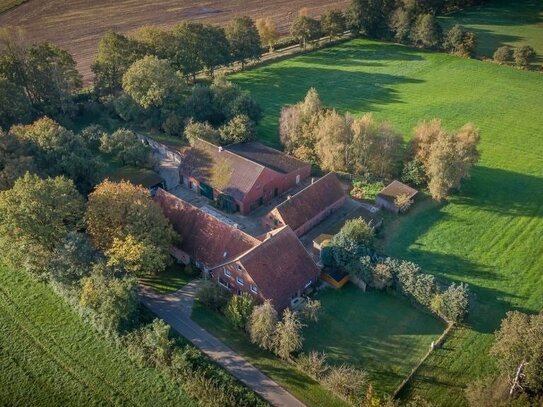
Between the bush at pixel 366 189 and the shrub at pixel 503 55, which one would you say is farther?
the shrub at pixel 503 55

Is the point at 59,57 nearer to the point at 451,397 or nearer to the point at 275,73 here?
the point at 275,73

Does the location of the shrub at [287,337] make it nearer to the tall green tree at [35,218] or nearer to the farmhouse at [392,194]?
the tall green tree at [35,218]

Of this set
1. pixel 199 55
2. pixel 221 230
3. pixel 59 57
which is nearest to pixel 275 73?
pixel 199 55

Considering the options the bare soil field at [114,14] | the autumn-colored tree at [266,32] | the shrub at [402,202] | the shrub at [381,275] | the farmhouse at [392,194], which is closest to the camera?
the shrub at [381,275]

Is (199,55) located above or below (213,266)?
above

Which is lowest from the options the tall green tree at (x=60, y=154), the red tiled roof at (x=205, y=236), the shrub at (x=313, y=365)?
the shrub at (x=313, y=365)

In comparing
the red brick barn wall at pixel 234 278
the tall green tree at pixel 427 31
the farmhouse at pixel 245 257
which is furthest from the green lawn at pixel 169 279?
the tall green tree at pixel 427 31
